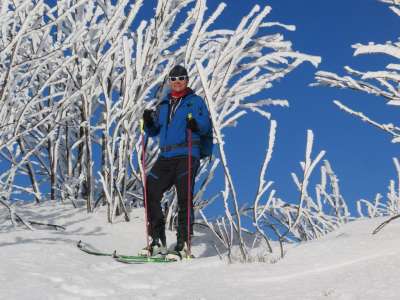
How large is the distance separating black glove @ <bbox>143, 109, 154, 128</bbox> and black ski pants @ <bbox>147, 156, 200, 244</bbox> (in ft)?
0.79

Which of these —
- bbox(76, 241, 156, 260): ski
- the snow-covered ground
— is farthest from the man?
the snow-covered ground

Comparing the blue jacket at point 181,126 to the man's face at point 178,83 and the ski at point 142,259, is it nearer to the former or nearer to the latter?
the man's face at point 178,83

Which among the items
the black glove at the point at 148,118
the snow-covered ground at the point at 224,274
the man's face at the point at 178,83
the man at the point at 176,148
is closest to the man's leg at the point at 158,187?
the man at the point at 176,148

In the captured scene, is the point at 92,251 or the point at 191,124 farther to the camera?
the point at 191,124

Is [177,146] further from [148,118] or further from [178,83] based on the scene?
[178,83]

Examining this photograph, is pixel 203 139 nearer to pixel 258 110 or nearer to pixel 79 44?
pixel 258 110

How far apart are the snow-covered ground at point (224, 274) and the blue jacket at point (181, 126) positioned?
918 millimetres

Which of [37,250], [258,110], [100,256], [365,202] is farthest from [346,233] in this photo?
[365,202]

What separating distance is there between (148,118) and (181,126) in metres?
0.23

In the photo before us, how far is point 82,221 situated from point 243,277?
2134mm

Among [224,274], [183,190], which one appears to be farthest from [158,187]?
[224,274]

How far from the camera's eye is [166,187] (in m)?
3.74

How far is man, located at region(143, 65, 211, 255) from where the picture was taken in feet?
11.9

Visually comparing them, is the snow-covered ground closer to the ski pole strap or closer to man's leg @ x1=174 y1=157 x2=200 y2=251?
man's leg @ x1=174 y1=157 x2=200 y2=251
